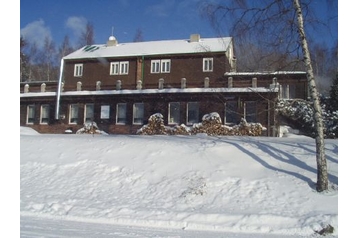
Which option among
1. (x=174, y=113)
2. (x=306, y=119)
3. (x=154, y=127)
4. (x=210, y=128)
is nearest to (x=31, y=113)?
(x=154, y=127)

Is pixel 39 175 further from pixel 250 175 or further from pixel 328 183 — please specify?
pixel 328 183

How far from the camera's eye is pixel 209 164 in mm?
8273

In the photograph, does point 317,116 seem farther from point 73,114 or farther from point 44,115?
point 44,115

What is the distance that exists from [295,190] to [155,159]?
3.56m

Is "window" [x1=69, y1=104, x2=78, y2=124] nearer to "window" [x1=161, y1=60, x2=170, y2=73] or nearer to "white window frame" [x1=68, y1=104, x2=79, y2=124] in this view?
"white window frame" [x1=68, y1=104, x2=79, y2=124]

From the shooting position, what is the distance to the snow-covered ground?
5.60 m

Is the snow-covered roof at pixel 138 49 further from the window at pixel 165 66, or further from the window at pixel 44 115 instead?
the window at pixel 44 115

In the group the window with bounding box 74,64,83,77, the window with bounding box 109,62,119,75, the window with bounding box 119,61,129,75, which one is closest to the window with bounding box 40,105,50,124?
the window with bounding box 74,64,83,77

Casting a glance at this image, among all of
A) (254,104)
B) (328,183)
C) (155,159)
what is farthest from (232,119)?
(328,183)

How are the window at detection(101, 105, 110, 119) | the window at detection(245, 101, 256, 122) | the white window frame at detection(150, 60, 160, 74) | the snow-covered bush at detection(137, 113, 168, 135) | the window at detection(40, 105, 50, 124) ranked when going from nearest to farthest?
the window at detection(245, 101, 256, 122), the snow-covered bush at detection(137, 113, 168, 135), the window at detection(101, 105, 110, 119), the window at detection(40, 105, 50, 124), the white window frame at detection(150, 60, 160, 74)

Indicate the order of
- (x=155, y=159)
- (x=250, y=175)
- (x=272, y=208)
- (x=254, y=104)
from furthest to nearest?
(x=254, y=104) → (x=155, y=159) → (x=250, y=175) → (x=272, y=208)

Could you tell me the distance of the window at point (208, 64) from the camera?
63.7ft

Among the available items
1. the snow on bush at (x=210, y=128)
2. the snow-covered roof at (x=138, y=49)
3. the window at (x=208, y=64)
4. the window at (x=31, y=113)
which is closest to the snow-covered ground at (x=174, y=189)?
the snow on bush at (x=210, y=128)

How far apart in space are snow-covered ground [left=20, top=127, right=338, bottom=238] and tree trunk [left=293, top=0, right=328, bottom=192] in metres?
0.28
